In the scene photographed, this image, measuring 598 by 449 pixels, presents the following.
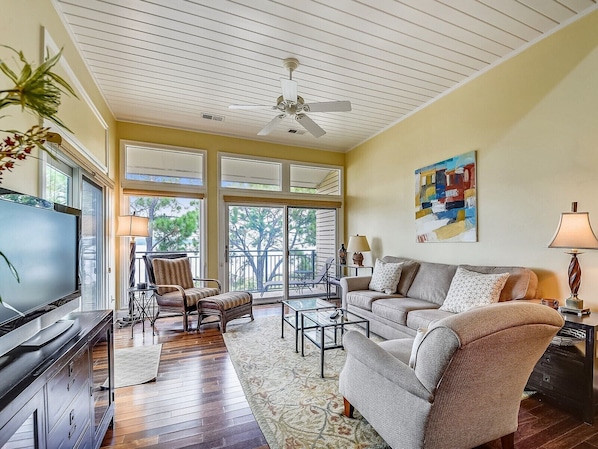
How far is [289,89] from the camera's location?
2.85 metres

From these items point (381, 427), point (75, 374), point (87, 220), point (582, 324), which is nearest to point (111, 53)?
point (87, 220)

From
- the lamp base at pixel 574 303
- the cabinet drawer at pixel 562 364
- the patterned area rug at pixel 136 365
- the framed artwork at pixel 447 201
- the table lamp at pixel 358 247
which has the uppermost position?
the framed artwork at pixel 447 201

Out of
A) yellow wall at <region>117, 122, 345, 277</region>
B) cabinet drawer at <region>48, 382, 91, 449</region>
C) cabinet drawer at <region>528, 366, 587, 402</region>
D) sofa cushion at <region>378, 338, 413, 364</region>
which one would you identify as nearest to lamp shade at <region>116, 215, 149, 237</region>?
yellow wall at <region>117, 122, 345, 277</region>

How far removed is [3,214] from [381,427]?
2.11 metres

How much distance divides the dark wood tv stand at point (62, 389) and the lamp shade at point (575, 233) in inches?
130

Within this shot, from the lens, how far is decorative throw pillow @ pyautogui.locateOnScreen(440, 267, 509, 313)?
280 cm

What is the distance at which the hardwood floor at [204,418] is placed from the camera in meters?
1.88

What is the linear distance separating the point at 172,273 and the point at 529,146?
4.64m

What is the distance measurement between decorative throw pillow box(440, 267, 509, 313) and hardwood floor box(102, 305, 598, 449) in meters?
0.83

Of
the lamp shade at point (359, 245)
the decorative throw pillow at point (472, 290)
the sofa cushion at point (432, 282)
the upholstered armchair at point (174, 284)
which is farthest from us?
the lamp shade at point (359, 245)

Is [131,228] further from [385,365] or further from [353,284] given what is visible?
[385,365]

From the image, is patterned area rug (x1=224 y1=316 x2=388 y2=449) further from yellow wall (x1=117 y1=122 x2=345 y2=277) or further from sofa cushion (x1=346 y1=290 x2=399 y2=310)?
yellow wall (x1=117 y1=122 x2=345 y2=277)

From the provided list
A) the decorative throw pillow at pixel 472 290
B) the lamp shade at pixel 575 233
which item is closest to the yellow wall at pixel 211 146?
the decorative throw pillow at pixel 472 290

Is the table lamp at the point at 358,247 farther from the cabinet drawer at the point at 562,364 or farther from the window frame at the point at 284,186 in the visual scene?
the cabinet drawer at the point at 562,364
